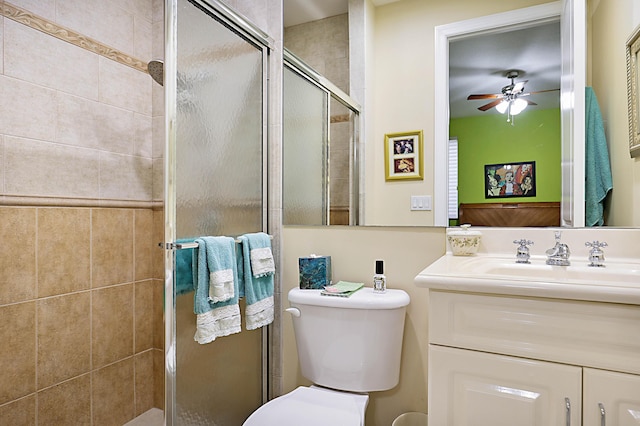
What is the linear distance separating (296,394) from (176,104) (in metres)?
1.06

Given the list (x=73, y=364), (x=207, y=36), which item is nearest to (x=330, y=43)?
(x=207, y=36)

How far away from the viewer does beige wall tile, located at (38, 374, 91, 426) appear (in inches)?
63.1

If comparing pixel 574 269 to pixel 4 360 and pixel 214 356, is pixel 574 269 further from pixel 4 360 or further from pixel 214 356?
pixel 4 360

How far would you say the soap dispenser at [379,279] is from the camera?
1503mm

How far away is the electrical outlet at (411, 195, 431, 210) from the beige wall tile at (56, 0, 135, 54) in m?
1.59

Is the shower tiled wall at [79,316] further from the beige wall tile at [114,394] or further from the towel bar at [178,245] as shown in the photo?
the towel bar at [178,245]

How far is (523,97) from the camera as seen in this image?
4.53 ft

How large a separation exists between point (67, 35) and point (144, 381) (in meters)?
1.67

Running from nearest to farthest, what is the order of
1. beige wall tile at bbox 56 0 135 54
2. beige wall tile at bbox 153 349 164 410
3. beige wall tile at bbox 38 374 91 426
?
beige wall tile at bbox 38 374 91 426 < beige wall tile at bbox 56 0 135 54 < beige wall tile at bbox 153 349 164 410

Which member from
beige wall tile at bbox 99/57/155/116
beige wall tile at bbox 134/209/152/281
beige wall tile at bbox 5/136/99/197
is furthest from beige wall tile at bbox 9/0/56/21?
beige wall tile at bbox 134/209/152/281

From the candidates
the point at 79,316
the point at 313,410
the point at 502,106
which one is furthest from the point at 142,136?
the point at 502,106

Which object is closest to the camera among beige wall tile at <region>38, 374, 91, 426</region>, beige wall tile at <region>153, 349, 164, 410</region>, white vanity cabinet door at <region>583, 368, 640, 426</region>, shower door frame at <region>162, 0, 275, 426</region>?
white vanity cabinet door at <region>583, 368, 640, 426</region>

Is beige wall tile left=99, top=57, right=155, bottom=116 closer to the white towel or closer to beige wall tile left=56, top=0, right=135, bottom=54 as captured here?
beige wall tile left=56, top=0, right=135, bottom=54

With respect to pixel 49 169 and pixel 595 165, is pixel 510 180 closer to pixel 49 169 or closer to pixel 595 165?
pixel 595 165
